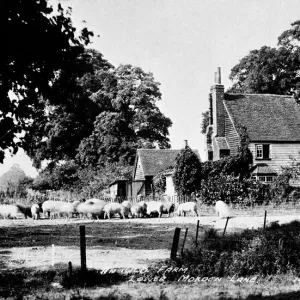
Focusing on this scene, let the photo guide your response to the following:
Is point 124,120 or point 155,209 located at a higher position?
point 124,120

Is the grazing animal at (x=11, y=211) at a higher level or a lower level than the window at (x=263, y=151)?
lower

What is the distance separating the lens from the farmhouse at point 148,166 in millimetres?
49312

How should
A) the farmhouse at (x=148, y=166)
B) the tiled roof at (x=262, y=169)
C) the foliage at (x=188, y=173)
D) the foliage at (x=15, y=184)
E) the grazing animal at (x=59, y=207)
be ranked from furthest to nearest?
the farmhouse at (x=148, y=166), the foliage at (x=15, y=184), the tiled roof at (x=262, y=169), the foliage at (x=188, y=173), the grazing animal at (x=59, y=207)

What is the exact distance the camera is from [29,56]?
9086mm

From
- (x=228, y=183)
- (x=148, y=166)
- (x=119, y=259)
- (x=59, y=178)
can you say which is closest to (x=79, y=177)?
(x=59, y=178)

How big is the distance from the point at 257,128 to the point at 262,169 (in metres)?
3.94

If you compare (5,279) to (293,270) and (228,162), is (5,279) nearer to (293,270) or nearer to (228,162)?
(293,270)

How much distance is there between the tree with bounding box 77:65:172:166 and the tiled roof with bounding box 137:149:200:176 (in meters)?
5.77

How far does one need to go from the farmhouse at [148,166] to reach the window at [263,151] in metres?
9.69

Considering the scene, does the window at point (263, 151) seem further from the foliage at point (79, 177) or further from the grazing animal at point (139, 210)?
the foliage at point (79, 177)

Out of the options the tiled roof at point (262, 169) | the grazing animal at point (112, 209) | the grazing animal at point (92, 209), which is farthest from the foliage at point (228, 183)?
the grazing animal at point (92, 209)

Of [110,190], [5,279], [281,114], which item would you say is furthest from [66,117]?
[5,279]

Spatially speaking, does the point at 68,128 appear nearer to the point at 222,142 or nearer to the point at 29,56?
the point at 222,142

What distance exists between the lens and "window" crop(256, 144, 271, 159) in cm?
4288
